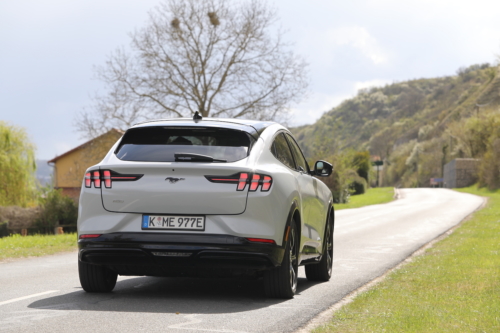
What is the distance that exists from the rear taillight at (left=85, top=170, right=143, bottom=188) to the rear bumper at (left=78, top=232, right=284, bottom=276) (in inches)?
20.1

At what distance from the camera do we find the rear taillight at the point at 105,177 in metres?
6.91

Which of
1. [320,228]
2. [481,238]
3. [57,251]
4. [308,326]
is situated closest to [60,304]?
[308,326]

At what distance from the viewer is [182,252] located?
6703 millimetres

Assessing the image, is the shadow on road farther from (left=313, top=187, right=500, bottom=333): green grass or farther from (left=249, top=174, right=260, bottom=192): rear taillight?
(left=249, top=174, right=260, bottom=192): rear taillight

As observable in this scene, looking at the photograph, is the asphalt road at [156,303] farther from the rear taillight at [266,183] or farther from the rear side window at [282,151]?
the rear side window at [282,151]

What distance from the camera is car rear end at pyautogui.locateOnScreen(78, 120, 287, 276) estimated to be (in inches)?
265

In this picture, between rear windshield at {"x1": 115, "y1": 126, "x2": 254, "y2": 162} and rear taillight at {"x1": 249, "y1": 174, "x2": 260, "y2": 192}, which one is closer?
rear taillight at {"x1": 249, "y1": 174, "x2": 260, "y2": 192}

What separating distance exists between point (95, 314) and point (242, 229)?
1.52 metres

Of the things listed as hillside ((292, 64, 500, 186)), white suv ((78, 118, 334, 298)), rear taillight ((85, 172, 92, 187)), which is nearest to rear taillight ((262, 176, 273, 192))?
white suv ((78, 118, 334, 298))

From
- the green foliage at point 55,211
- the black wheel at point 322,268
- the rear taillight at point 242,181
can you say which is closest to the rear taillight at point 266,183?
the rear taillight at point 242,181

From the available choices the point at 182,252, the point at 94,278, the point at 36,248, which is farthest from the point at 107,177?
the point at 36,248

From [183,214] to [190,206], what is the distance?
0.11m

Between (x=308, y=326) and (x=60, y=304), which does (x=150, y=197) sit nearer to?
(x=60, y=304)

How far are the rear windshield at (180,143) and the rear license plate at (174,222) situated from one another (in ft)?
1.90
